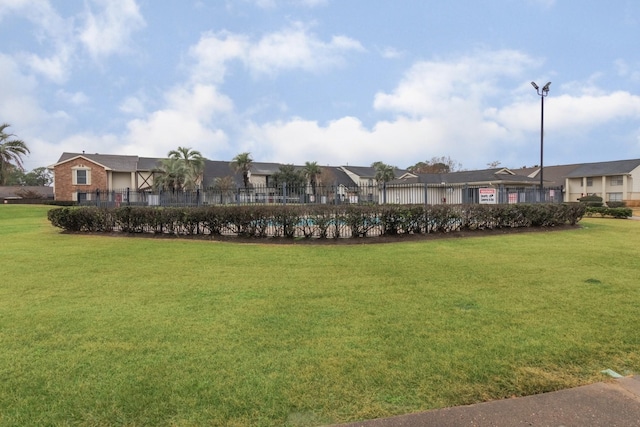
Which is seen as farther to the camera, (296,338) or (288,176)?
(288,176)

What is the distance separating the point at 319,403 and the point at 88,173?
49.6 metres

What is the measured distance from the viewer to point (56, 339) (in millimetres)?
3992

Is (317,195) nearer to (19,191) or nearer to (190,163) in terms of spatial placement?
(190,163)

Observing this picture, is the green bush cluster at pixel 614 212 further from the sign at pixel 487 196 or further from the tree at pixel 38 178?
the tree at pixel 38 178

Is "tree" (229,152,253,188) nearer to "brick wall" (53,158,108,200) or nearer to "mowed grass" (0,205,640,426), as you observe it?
"brick wall" (53,158,108,200)

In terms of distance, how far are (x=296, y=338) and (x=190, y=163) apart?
4065cm

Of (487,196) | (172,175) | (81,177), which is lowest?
(487,196)

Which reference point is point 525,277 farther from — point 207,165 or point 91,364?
point 207,165

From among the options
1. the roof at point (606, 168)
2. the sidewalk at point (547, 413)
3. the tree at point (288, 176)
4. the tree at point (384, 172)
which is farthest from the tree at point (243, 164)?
the sidewalk at point (547, 413)

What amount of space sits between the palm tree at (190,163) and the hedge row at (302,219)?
26.3 meters

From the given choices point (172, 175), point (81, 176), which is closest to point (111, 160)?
point (81, 176)

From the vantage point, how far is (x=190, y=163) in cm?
4209

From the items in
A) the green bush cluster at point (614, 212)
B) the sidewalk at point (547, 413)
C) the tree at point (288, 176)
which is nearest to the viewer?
the sidewalk at point (547, 413)

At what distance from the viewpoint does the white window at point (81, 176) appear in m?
45.2
